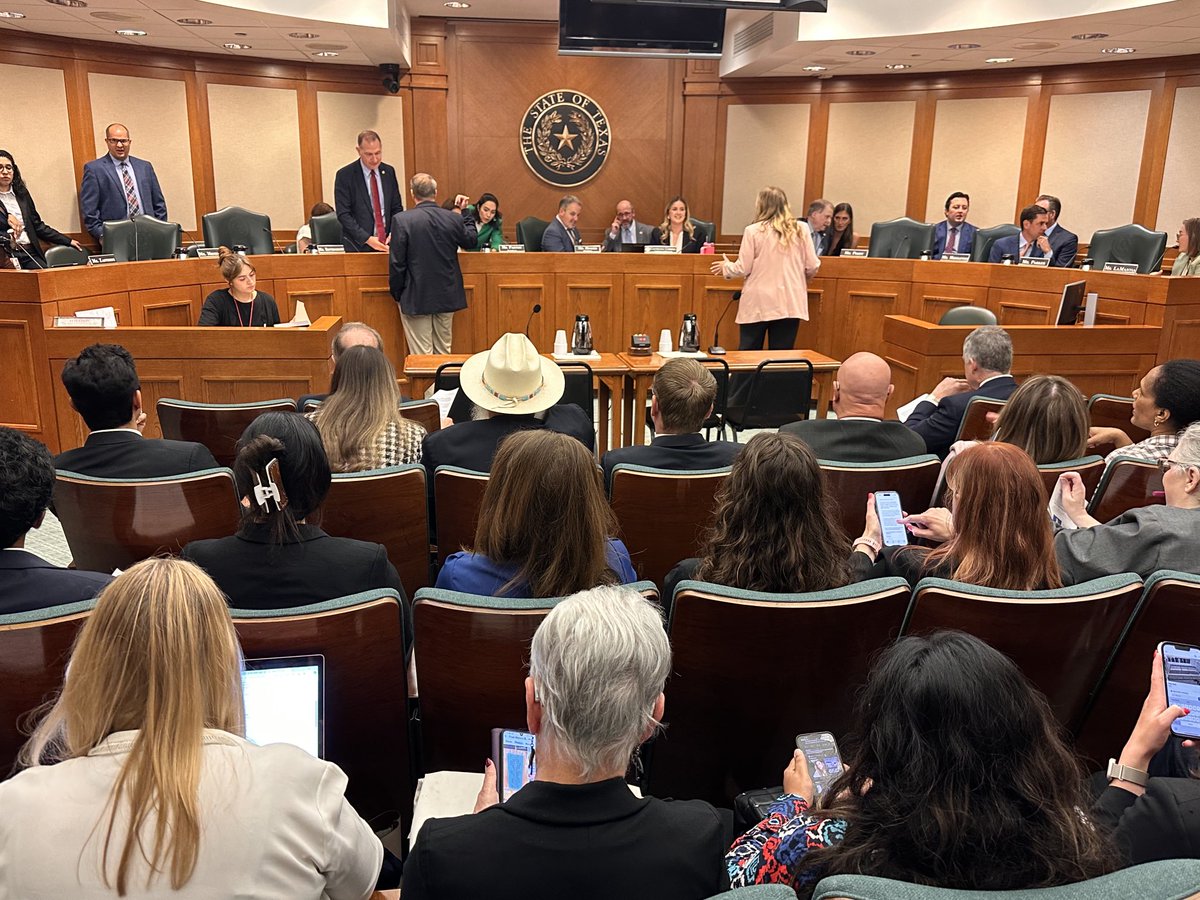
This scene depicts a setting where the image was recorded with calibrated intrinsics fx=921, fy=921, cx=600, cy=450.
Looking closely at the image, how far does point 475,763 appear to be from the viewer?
76.4 inches

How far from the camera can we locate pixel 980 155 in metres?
9.85

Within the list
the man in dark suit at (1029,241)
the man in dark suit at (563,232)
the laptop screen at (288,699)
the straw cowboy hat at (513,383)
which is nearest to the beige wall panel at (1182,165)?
the man in dark suit at (1029,241)

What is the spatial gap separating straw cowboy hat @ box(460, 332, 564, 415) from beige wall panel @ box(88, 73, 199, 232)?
23.2ft

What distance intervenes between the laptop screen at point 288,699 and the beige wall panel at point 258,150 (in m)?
9.02

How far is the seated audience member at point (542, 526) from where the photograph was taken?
2016mm

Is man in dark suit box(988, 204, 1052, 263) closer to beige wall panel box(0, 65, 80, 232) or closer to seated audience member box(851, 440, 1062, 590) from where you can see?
seated audience member box(851, 440, 1062, 590)

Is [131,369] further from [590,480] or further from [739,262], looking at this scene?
[739,262]

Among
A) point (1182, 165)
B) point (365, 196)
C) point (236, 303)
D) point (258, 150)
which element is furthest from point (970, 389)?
point (258, 150)

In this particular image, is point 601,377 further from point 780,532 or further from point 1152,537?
point 1152,537

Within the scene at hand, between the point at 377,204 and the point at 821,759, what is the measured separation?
7.08 meters

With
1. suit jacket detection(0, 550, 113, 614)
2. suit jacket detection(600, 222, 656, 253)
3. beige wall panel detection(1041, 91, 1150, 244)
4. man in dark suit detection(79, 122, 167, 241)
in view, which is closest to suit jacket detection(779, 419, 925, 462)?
suit jacket detection(0, 550, 113, 614)

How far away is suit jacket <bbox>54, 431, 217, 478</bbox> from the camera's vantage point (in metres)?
2.88

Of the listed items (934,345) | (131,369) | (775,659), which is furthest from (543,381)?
(934,345)

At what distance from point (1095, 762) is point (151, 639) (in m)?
2.04
